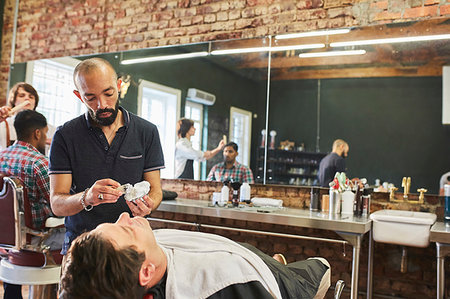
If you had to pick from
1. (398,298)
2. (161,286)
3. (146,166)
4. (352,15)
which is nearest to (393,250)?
(398,298)

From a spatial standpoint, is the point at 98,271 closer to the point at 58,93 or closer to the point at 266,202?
the point at 266,202

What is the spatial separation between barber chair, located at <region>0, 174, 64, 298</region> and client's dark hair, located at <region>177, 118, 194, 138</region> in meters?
1.77

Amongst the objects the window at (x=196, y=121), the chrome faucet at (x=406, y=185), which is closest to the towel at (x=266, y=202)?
the window at (x=196, y=121)

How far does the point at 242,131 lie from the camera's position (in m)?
3.58

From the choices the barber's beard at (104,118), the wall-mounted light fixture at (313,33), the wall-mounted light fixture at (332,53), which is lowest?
the barber's beard at (104,118)

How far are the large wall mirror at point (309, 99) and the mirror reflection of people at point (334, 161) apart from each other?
39 mm

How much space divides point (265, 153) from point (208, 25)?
1265mm

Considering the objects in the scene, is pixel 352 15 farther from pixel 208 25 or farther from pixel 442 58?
pixel 208 25

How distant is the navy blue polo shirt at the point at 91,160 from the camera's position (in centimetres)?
198

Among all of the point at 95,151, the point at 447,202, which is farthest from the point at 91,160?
the point at 447,202

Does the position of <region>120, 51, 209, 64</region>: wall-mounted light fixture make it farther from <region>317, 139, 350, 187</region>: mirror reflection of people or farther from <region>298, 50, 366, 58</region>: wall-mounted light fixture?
<region>317, 139, 350, 187</region>: mirror reflection of people

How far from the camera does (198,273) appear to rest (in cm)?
144

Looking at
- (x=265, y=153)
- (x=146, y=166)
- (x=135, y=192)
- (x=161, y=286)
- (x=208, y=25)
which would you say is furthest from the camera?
(x=208, y=25)

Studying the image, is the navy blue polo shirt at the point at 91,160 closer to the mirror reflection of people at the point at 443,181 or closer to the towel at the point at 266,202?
the towel at the point at 266,202
